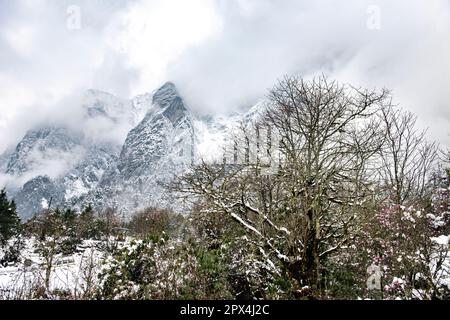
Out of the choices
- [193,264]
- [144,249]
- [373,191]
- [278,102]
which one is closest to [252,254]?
[193,264]

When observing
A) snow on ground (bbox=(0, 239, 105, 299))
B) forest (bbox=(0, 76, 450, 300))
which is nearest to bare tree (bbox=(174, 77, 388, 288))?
forest (bbox=(0, 76, 450, 300))

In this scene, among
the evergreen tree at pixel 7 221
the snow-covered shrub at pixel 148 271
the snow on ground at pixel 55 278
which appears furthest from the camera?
the evergreen tree at pixel 7 221

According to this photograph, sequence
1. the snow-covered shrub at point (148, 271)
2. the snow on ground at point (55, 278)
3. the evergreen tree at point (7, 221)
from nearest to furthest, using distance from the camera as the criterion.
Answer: the snow on ground at point (55, 278)
the snow-covered shrub at point (148, 271)
the evergreen tree at point (7, 221)

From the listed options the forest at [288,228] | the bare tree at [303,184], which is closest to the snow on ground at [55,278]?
the forest at [288,228]

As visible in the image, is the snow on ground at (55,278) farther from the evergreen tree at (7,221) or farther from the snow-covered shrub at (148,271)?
the evergreen tree at (7,221)

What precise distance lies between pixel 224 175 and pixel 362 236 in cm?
418

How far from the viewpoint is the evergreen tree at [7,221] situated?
2686cm

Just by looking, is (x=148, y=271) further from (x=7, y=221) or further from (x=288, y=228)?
(x=7, y=221)

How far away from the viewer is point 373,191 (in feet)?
28.8

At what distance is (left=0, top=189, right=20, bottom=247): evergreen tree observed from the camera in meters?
26.9

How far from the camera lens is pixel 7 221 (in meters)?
28.0

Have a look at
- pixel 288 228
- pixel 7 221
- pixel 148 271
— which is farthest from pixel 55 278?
pixel 7 221

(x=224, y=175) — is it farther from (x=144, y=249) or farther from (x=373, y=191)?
(x=373, y=191)

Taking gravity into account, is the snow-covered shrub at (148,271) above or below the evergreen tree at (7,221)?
below
